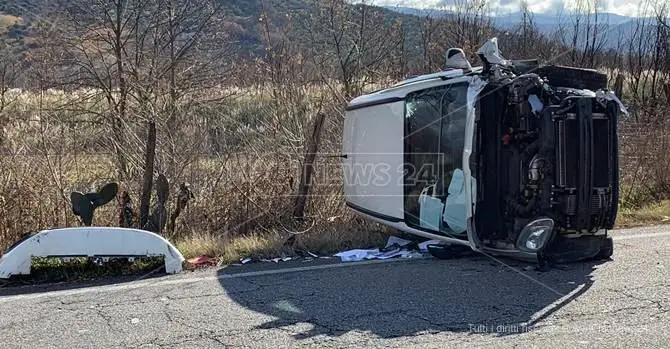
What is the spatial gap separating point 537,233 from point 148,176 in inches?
201

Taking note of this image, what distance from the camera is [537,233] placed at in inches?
238

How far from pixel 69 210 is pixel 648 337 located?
6.84m

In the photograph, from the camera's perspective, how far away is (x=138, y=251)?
645cm

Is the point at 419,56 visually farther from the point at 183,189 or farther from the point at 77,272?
the point at 77,272

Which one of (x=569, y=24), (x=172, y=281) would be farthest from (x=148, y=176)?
(x=569, y=24)

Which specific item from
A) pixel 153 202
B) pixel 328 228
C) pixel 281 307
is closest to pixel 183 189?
pixel 153 202

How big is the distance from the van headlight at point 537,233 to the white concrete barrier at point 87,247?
336 cm

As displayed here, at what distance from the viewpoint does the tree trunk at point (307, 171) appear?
8992mm

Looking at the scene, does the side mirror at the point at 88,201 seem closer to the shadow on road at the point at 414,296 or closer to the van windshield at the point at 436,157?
the shadow on road at the point at 414,296

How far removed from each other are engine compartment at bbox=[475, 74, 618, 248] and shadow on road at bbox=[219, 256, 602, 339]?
→ 480 millimetres

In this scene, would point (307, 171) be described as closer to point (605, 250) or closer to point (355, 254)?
point (355, 254)

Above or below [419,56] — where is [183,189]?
below

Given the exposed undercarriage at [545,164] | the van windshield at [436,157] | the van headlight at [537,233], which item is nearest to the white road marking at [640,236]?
the exposed undercarriage at [545,164]

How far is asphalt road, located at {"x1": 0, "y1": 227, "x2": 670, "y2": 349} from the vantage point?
14.8 feet
